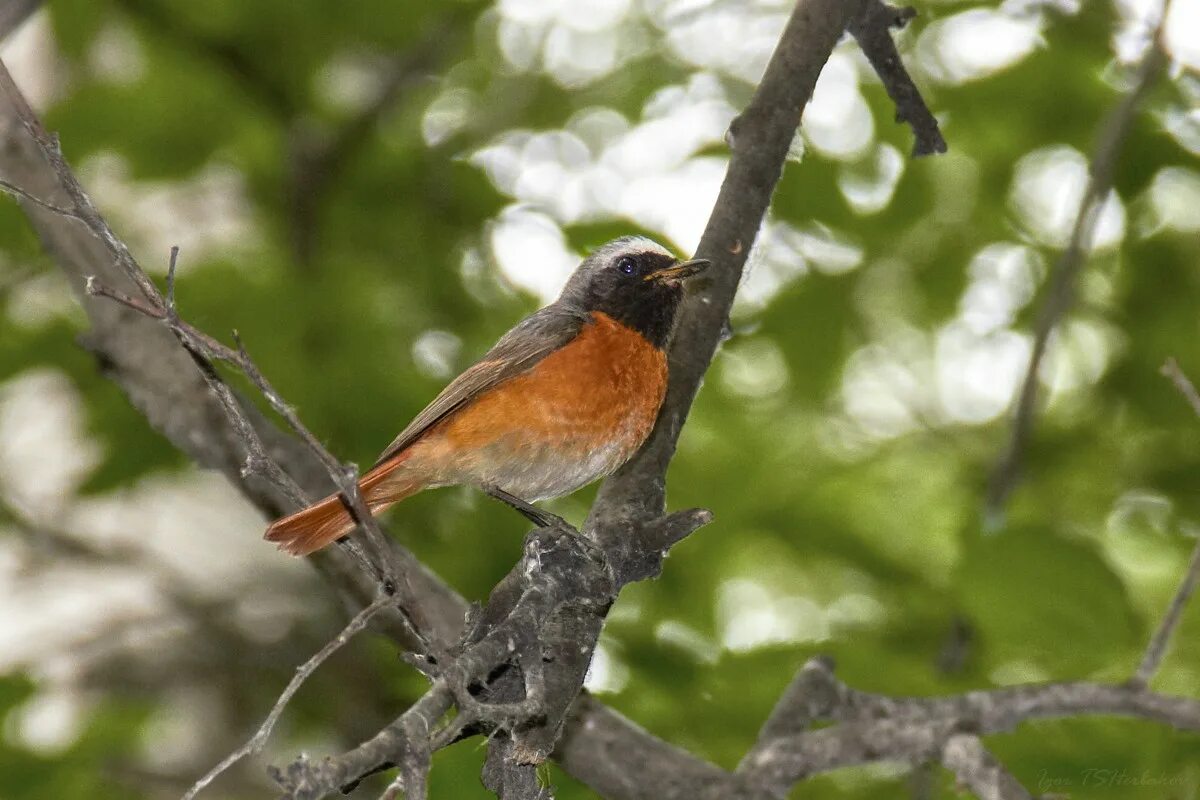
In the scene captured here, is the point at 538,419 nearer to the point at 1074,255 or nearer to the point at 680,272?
the point at 680,272

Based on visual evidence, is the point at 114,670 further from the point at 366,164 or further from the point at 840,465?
the point at 840,465

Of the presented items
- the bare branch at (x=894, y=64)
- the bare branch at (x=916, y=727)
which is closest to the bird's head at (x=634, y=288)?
the bare branch at (x=894, y=64)

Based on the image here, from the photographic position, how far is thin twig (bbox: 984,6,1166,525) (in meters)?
5.08

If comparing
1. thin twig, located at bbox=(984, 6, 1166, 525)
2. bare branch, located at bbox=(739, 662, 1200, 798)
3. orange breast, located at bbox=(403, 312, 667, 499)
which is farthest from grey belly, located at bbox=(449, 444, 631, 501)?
thin twig, located at bbox=(984, 6, 1166, 525)

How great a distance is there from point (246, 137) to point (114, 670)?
3336 mm

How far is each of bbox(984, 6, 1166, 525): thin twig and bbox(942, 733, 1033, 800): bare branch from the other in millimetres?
1605

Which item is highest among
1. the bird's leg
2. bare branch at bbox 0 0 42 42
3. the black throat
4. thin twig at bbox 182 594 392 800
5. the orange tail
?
bare branch at bbox 0 0 42 42

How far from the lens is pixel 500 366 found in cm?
460

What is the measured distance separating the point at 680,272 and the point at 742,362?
200cm

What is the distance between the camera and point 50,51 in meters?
8.16

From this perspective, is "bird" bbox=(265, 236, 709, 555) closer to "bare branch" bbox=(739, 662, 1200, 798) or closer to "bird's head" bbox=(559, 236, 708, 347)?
"bird's head" bbox=(559, 236, 708, 347)

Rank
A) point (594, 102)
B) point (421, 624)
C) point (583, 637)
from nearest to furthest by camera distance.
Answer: point (421, 624)
point (583, 637)
point (594, 102)

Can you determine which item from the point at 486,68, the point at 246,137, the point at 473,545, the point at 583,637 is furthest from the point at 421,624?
the point at 486,68

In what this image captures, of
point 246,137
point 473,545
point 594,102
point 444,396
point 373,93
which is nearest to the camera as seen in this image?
point 444,396
